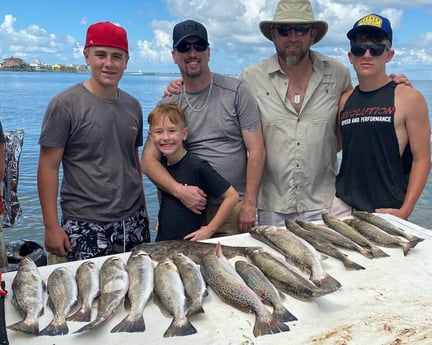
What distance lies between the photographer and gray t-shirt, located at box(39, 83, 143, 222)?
3686 millimetres

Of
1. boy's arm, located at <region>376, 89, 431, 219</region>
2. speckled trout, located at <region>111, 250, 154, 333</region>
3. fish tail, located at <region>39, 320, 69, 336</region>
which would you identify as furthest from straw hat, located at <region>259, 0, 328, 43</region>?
fish tail, located at <region>39, 320, 69, 336</region>

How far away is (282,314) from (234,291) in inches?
12.1

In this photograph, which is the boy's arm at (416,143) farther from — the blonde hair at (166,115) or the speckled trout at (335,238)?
the blonde hair at (166,115)

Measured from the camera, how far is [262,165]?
421cm

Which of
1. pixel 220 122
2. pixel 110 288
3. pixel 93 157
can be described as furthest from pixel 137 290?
pixel 220 122

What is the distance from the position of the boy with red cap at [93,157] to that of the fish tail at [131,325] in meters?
1.79

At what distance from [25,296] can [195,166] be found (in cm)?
181

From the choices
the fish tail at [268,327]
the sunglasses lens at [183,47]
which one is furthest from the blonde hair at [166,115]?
the fish tail at [268,327]

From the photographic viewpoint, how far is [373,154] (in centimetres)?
395

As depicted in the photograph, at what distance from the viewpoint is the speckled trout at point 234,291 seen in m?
2.16

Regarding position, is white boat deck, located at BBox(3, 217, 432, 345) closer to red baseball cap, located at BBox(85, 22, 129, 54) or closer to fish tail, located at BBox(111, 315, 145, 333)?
fish tail, located at BBox(111, 315, 145, 333)

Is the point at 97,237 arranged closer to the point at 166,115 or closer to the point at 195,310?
the point at 166,115

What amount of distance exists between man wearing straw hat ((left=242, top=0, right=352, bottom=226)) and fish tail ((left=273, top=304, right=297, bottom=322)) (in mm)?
2304

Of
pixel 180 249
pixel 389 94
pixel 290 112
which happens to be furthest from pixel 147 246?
pixel 389 94
